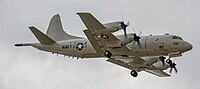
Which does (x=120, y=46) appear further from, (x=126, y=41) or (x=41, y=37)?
(x=41, y=37)

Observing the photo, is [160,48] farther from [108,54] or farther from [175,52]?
[108,54]

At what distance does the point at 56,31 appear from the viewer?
65.9 meters

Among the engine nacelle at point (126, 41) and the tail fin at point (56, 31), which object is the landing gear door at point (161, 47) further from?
the tail fin at point (56, 31)

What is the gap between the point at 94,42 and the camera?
173 feet

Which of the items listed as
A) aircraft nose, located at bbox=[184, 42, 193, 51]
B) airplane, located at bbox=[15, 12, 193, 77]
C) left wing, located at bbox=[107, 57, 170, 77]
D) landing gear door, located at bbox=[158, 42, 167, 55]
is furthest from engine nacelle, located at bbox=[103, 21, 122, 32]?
aircraft nose, located at bbox=[184, 42, 193, 51]

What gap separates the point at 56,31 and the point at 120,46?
1506cm

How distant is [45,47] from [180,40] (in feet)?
51.9

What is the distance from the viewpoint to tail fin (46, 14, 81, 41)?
64.8m

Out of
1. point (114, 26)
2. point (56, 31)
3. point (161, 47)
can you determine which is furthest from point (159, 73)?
point (56, 31)

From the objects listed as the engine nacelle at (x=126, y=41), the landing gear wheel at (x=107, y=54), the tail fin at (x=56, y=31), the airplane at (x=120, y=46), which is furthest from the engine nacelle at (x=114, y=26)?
the tail fin at (x=56, y=31)

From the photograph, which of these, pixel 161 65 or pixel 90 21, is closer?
pixel 90 21

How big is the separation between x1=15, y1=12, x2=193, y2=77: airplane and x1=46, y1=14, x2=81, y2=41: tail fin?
12.8 ft

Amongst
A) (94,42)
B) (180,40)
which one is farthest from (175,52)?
(94,42)

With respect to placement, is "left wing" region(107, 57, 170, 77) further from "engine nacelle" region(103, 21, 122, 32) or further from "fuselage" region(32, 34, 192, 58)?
"engine nacelle" region(103, 21, 122, 32)
